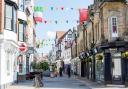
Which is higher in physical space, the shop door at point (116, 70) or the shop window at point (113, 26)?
the shop window at point (113, 26)

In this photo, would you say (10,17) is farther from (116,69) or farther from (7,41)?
(116,69)

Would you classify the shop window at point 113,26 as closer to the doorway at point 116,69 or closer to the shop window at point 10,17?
the doorway at point 116,69

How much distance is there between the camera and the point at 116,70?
137 feet

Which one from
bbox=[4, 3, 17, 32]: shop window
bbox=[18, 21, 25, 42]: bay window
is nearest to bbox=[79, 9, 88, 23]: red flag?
bbox=[18, 21, 25, 42]: bay window

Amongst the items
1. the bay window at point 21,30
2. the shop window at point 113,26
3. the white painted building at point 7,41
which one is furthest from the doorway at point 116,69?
the bay window at point 21,30

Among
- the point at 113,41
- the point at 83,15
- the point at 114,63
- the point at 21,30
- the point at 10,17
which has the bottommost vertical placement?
the point at 114,63

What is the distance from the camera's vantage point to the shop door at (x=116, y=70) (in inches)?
1634

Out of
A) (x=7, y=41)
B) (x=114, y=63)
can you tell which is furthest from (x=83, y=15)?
(x=7, y=41)

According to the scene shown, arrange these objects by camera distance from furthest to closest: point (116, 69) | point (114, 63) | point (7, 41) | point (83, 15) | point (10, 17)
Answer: point (83, 15) < point (114, 63) < point (116, 69) < point (10, 17) < point (7, 41)

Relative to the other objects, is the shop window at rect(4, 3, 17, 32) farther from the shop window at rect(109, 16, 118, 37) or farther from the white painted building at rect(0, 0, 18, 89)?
the shop window at rect(109, 16, 118, 37)

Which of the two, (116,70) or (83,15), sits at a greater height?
(83,15)

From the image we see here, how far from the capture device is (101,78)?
4456cm

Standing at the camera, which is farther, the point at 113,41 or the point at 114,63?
the point at 114,63

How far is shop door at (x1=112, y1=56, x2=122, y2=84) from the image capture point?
41500 mm
